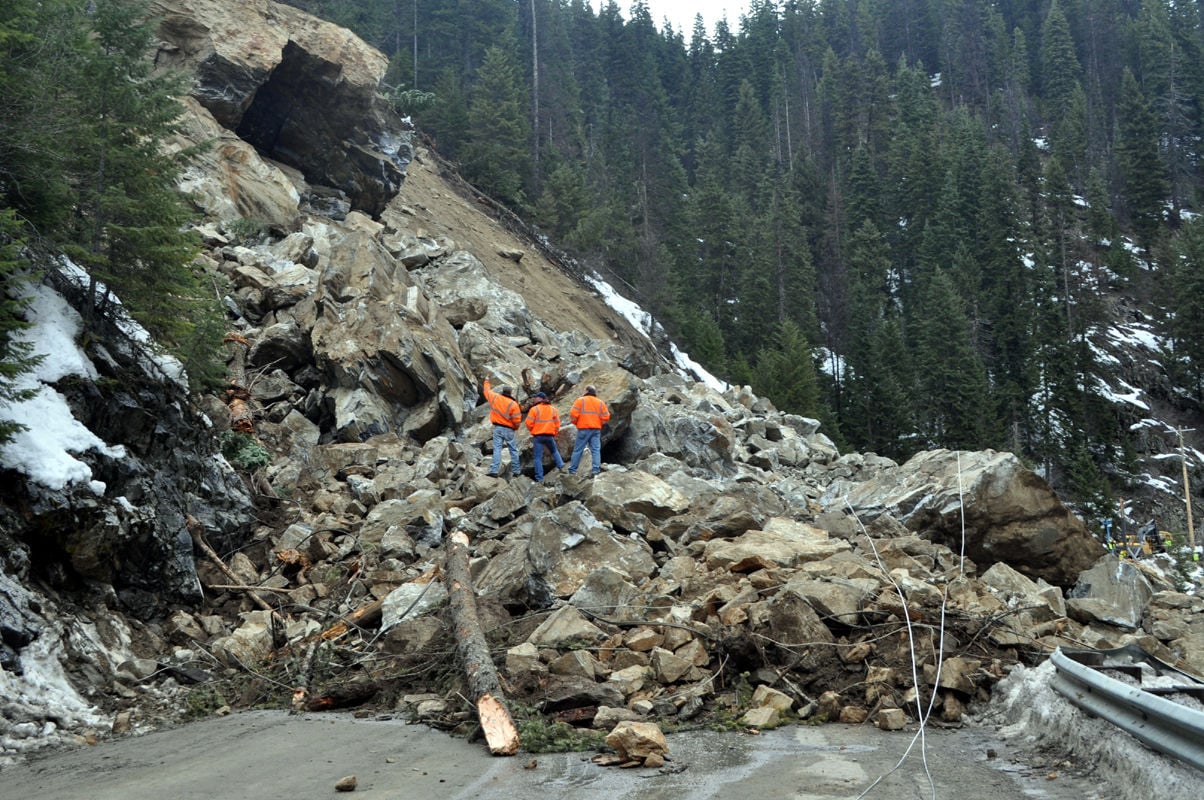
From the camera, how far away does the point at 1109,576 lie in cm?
955

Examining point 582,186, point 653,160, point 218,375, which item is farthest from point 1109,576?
point 653,160

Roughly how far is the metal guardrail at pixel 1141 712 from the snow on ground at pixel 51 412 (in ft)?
26.6

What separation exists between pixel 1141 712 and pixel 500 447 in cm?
1073

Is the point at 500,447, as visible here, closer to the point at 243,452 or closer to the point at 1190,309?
the point at 243,452

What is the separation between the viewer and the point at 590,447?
14.4 metres

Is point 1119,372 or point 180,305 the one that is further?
point 1119,372

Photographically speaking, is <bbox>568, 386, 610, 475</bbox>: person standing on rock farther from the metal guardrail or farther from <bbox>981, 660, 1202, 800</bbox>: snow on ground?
the metal guardrail

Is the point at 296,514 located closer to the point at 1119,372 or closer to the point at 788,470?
the point at 788,470

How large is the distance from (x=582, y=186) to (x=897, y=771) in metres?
44.9

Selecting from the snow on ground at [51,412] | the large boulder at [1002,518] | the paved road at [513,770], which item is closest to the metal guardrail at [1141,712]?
the paved road at [513,770]

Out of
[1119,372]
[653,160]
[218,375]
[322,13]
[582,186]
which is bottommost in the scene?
[1119,372]

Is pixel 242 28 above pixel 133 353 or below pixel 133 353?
above

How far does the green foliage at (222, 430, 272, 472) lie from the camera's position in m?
13.1

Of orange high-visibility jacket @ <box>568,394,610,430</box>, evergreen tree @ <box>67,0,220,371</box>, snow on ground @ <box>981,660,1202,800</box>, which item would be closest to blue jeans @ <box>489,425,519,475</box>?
orange high-visibility jacket @ <box>568,394,610,430</box>
